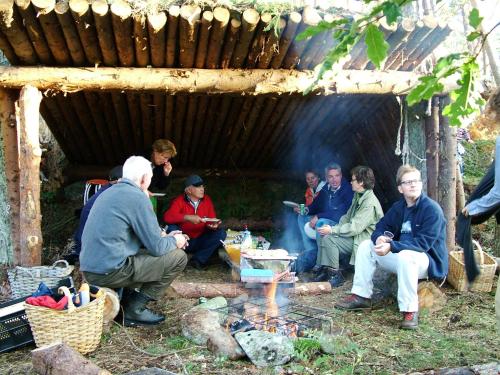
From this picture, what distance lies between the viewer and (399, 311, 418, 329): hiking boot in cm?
498

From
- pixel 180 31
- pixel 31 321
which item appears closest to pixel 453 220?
pixel 180 31

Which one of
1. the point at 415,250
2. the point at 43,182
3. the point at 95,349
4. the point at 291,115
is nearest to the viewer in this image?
the point at 95,349

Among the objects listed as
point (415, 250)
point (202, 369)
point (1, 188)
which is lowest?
point (202, 369)

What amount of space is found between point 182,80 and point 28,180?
6.31ft

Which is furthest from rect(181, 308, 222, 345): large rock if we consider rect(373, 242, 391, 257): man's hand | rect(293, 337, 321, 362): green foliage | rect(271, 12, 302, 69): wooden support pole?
rect(271, 12, 302, 69): wooden support pole

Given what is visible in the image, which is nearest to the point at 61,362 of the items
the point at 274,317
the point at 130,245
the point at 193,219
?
the point at 130,245

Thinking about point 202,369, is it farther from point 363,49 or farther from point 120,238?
point 363,49

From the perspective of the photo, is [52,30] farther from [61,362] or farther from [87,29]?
[61,362]

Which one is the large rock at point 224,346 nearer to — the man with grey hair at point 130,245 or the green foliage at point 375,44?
the man with grey hair at point 130,245

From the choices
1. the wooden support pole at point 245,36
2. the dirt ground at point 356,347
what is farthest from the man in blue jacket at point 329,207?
the wooden support pole at point 245,36

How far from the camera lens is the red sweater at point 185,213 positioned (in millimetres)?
7590

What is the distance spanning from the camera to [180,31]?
5.26 metres

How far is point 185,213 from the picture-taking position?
7652mm

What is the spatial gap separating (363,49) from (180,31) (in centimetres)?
197
